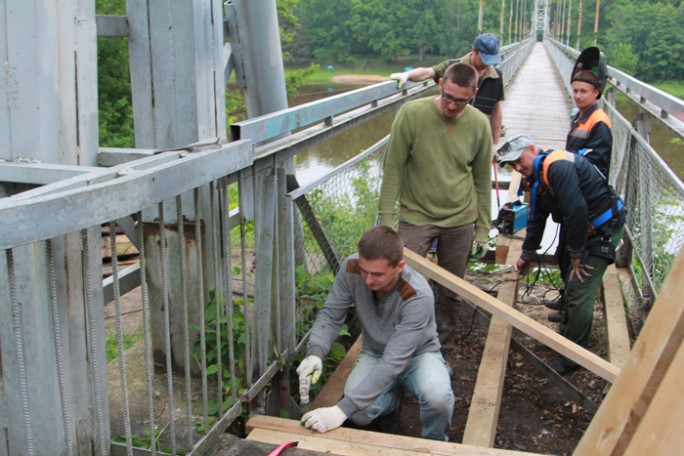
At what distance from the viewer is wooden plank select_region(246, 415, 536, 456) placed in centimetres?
274

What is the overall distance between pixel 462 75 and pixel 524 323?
1.31 metres

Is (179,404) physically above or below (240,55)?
below

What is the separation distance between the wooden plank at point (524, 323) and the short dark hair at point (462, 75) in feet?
3.04

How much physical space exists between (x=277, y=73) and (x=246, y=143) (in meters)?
1.73

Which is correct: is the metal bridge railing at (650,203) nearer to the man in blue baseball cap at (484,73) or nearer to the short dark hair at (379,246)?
the man in blue baseball cap at (484,73)

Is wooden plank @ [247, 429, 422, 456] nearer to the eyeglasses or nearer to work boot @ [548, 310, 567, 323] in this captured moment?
the eyeglasses

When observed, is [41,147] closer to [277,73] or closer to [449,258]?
[277,73]

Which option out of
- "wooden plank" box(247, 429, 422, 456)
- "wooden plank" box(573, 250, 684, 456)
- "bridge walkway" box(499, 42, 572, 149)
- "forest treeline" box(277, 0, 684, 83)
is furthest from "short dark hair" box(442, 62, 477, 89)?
"forest treeline" box(277, 0, 684, 83)

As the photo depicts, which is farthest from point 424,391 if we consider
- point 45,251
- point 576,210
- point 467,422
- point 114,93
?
point 114,93

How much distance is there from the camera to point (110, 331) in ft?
20.8

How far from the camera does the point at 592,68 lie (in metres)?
4.64

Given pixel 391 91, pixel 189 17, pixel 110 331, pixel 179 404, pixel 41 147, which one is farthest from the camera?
pixel 110 331

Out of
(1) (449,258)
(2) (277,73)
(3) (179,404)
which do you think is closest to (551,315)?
(1) (449,258)

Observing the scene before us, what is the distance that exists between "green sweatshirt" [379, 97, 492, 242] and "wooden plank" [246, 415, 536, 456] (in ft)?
5.05
